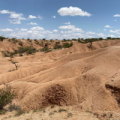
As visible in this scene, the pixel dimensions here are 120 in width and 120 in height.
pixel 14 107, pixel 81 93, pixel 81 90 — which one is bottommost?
pixel 14 107

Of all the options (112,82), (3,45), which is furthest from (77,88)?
(3,45)

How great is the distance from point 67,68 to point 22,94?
466 cm

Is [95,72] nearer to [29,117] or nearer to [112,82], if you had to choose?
[112,82]

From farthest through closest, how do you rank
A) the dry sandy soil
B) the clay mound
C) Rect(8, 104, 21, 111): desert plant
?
1. Rect(8, 104, 21, 111): desert plant
2. the clay mound
3. the dry sandy soil

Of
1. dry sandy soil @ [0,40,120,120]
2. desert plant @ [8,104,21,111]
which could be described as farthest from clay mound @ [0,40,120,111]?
desert plant @ [8,104,21,111]

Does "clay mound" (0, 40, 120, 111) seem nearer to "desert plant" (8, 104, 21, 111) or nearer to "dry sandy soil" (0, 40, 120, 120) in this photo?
"dry sandy soil" (0, 40, 120, 120)

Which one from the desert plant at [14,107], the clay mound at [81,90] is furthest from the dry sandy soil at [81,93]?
the desert plant at [14,107]

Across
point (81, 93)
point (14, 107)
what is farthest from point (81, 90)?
point (14, 107)

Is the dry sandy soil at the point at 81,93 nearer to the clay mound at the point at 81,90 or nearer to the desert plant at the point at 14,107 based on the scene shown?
the clay mound at the point at 81,90

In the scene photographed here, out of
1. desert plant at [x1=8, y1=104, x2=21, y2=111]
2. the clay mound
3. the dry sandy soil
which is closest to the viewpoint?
the dry sandy soil

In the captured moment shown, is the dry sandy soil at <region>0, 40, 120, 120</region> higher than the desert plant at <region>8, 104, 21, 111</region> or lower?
higher

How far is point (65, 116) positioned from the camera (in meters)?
6.13

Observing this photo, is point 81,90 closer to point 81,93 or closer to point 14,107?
point 81,93

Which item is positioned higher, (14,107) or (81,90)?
(81,90)
